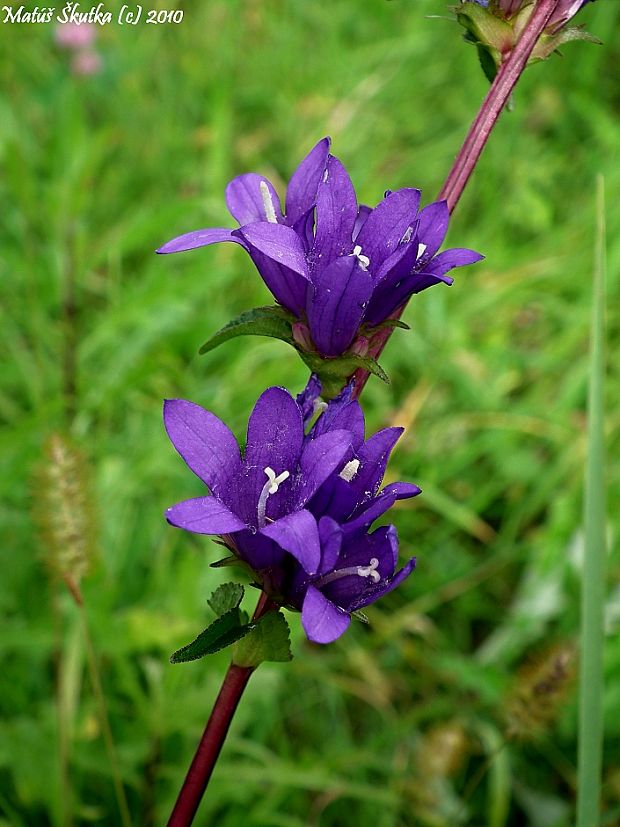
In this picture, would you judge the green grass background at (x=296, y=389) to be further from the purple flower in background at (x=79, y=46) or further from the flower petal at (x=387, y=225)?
the flower petal at (x=387, y=225)

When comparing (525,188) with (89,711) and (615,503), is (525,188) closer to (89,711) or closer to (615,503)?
(615,503)

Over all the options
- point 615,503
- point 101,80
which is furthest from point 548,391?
point 101,80

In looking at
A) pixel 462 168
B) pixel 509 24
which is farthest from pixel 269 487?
pixel 509 24

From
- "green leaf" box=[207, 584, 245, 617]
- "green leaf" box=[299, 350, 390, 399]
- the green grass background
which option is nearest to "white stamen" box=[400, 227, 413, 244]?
"green leaf" box=[299, 350, 390, 399]

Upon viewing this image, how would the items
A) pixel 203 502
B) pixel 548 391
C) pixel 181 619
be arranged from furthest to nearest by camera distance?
pixel 548 391
pixel 181 619
pixel 203 502

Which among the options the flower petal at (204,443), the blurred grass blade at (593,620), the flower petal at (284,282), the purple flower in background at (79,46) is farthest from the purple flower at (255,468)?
the purple flower in background at (79,46)

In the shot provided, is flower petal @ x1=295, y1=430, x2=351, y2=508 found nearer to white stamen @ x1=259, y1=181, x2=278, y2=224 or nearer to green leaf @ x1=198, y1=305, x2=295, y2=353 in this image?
green leaf @ x1=198, y1=305, x2=295, y2=353
